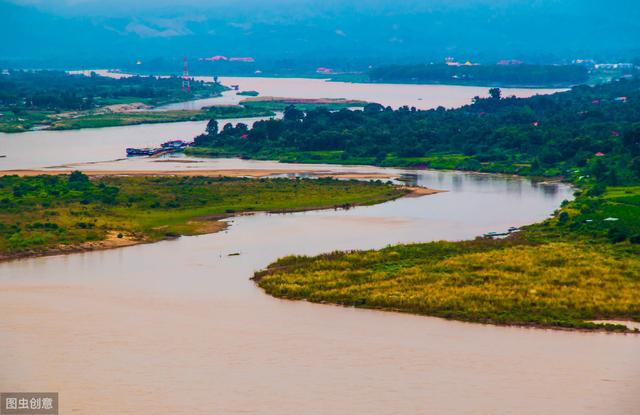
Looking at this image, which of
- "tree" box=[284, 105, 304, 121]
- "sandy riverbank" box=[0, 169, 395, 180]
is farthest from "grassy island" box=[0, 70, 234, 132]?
"sandy riverbank" box=[0, 169, 395, 180]

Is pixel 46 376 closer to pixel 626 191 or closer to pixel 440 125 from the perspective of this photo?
pixel 626 191

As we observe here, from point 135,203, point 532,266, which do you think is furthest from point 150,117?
point 532,266

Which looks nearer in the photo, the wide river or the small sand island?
the wide river

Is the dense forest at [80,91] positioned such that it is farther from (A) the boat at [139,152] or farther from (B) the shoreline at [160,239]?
(B) the shoreline at [160,239]

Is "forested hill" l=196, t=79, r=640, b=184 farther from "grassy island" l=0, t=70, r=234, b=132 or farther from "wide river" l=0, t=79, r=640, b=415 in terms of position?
"wide river" l=0, t=79, r=640, b=415

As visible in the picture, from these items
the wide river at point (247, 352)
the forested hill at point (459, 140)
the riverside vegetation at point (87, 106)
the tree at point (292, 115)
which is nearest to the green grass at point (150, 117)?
the riverside vegetation at point (87, 106)

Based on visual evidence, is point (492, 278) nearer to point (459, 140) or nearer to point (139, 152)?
point (459, 140)

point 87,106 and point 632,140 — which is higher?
point 87,106
